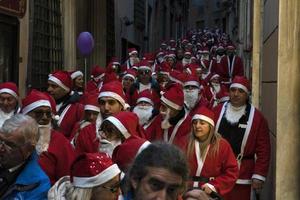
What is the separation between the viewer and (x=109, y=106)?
723 cm

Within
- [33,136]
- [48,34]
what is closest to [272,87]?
[33,136]

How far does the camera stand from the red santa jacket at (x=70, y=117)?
8195 mm

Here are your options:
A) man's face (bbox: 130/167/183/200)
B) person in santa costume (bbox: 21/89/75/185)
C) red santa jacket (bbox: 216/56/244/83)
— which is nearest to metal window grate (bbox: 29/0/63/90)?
red santa jacket (bbox: 216/56/244/83)

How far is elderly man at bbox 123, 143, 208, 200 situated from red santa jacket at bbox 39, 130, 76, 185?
86.7 inches

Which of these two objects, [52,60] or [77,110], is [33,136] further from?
[52,60]

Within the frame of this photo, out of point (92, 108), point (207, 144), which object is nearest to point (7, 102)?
point (92, 108)

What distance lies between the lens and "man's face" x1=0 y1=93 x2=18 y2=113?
25.6ft

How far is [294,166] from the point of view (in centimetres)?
688

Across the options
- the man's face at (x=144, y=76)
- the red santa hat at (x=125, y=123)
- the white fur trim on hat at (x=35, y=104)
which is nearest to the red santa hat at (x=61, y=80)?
the white fur trim on hat at (x=35, y=104)

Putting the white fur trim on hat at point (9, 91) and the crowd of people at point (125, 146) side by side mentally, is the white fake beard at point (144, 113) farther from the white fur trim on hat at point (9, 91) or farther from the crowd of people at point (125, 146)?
the white fur trim on hat at point (9, 91)

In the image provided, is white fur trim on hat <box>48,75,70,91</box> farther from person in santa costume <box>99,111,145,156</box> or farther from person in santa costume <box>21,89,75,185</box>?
person in santa costume <box>99,111,145,156</box>

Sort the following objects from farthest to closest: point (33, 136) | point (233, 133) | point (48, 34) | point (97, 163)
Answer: point (48, 34), point (233, 133), point (33, 136), point (97, 163)

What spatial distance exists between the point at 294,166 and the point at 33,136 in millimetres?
3184

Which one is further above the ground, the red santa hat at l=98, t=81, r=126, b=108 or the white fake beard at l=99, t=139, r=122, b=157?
the red santa hat at l=98, t=81, r=126, b=108
